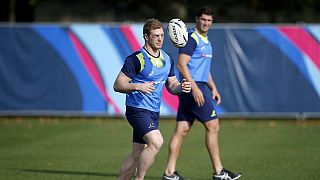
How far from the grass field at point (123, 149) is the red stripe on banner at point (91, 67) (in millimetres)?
610

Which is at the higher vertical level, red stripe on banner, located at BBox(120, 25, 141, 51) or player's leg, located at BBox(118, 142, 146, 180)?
red stripe on banner, located at BBox(120, 25, 141, 51)

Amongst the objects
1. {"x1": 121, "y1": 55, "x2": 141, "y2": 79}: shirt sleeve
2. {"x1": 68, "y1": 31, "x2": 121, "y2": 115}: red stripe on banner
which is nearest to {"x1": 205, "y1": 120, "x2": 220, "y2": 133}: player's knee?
{"x1": 121, "y1": 55, "x2": 141, "y2": 79}: shirt sleeve

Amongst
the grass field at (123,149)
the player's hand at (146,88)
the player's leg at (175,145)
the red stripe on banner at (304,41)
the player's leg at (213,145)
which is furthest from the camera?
the red stripe on banner at (304,41)

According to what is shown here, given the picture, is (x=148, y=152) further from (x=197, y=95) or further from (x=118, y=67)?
(x=118, y=67)

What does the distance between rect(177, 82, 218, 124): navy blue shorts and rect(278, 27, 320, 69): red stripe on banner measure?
8.25 m

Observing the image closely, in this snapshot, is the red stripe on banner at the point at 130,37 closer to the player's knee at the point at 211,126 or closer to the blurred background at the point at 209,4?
the blurred background at the point at 209,4

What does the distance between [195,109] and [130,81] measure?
7.63 feet

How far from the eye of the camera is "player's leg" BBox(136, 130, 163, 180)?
876 cm

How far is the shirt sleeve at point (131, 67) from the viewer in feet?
28.7

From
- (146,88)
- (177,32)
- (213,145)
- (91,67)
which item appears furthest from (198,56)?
(91,67)

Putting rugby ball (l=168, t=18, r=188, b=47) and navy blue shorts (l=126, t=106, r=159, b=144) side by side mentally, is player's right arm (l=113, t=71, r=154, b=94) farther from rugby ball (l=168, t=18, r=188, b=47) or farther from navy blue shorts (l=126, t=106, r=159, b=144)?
rugby ball (l=168, t=18, r=188, b=47)

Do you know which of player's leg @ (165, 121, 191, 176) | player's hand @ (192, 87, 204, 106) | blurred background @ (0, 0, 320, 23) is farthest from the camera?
Result: blurred background @ (0, 0, 320, 23)

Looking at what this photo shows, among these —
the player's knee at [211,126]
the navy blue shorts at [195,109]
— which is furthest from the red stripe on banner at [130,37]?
the player's knee at [211,126]

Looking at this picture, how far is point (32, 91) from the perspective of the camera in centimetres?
1945
